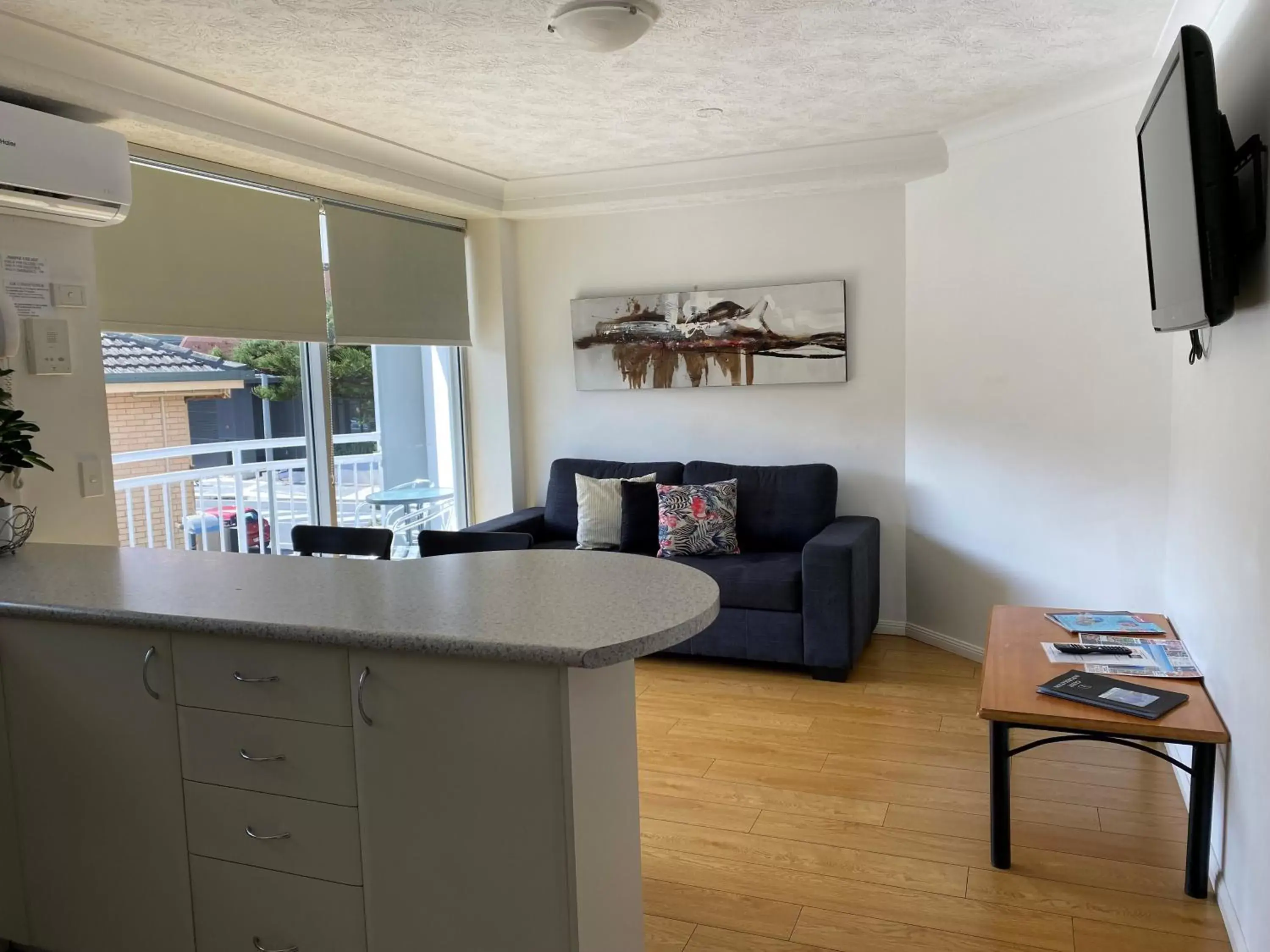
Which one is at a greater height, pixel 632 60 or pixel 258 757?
pixel 632 60

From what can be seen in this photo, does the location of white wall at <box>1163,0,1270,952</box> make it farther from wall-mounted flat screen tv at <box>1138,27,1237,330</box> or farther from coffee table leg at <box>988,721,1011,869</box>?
coffee table leg at <box>988,721,1011,869</box>

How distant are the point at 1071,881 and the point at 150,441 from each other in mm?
3830

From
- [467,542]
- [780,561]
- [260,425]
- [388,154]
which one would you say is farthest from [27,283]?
[780,561]

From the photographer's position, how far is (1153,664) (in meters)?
2.68

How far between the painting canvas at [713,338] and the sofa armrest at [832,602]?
1090 mm

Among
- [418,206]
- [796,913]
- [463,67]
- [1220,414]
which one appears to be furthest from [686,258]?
[796,913]

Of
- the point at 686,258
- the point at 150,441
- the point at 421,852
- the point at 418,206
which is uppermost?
the point at 418,206

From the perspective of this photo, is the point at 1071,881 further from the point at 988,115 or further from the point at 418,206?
the point at 418,206

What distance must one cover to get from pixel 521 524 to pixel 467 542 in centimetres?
203

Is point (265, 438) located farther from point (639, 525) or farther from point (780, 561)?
point (780, 561)

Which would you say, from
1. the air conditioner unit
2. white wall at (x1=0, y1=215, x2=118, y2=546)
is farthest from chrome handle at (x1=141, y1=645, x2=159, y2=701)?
the air conditioner unit

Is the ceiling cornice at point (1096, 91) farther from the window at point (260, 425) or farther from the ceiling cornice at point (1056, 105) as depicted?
the window at point (260, 425)

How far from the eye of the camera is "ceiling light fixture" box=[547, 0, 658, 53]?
262 cm

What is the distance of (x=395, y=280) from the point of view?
479 cm
